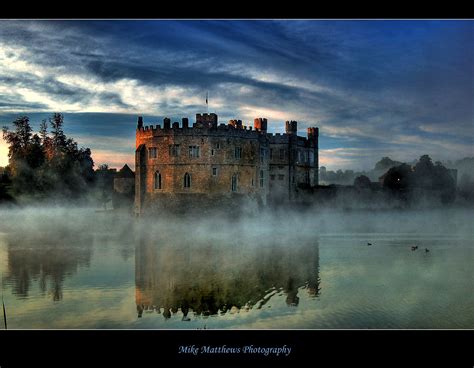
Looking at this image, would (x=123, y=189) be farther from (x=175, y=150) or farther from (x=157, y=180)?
(x=175, y=150)

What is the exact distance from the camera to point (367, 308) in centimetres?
1031

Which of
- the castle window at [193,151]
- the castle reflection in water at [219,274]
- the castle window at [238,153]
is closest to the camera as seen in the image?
the castle reflection in water at [219,274]

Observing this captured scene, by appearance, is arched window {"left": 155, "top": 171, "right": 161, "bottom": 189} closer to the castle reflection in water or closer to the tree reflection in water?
the castle reflection in water

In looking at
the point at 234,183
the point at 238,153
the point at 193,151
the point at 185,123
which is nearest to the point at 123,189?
the point at 193,151

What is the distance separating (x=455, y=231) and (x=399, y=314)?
15.7 m

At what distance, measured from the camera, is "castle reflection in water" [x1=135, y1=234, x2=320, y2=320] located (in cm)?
1081

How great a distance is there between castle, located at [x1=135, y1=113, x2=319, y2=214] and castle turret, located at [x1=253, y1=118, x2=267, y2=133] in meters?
1.61

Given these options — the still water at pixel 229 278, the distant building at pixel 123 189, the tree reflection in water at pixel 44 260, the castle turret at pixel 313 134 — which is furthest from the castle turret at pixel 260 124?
the tree reflection in water at pixel 44 260

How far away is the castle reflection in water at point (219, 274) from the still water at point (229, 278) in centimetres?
4

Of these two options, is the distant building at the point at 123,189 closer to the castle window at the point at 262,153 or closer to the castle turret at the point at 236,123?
the castle turret at the point at 236,123

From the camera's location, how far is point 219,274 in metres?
14.0

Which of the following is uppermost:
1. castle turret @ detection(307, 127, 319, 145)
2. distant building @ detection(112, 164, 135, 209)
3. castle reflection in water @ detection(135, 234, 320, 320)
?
castle turret @ detection(307, 127, 319, 145)

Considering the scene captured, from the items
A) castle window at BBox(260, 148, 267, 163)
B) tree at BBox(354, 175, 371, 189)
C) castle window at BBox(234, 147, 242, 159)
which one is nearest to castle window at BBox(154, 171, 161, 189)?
castle window at BBox(234, 147, 242, 159)

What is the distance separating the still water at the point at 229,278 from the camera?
954cm
